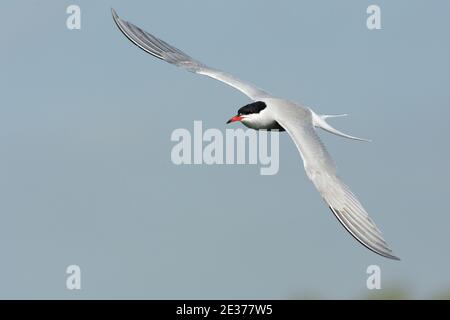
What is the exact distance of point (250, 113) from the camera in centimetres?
1011

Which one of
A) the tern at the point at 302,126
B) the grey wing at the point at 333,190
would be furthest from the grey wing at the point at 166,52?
the grey wing at the point at 333,190

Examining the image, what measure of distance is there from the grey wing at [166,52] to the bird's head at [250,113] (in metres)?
0.98

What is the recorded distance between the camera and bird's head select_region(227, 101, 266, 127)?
10.1 meters

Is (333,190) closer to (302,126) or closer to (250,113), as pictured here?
(302,126)

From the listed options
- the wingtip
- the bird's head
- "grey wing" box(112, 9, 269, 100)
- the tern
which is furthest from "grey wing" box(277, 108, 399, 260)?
the wingtip

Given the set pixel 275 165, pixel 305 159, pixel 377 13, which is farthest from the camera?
pixel 377 13

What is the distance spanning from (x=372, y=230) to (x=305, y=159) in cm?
111

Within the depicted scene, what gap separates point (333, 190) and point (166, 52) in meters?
4.18

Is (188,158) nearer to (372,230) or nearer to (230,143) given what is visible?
(230,143)

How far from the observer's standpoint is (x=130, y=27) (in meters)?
11.9

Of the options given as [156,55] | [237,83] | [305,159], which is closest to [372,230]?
[305,159]

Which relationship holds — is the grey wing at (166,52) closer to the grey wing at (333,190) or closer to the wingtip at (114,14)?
the wingtip at (114,14)

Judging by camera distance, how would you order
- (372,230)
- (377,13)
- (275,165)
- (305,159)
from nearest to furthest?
(372,230), (305,159), (275,165), (377,13)

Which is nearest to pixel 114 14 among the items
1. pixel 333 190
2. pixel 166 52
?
pixel 166 52
